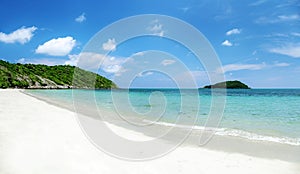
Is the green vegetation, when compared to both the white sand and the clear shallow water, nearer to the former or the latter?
the clear shallow water

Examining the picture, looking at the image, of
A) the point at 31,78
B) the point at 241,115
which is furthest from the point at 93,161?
the point at 31,78

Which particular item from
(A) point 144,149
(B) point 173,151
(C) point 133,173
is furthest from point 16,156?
(B) point 173,151

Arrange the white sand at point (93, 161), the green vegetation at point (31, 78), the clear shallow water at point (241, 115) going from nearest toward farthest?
the white sand at point (93, 161)
the clear shallow water at point (241, 115)
the green vegetation at point (31, 78)

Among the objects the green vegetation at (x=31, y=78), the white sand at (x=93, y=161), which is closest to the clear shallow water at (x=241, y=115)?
the white sand at (x=93, y=161)

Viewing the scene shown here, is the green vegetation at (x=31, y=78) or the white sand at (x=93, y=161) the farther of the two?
the green vegetation at (x=31, y=78)

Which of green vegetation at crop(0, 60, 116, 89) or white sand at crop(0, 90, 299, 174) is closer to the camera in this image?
white sand at crop(0, 90, 299, 174)

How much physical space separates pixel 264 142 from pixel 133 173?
19.2 feet

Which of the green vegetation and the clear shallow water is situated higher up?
the green vegetation

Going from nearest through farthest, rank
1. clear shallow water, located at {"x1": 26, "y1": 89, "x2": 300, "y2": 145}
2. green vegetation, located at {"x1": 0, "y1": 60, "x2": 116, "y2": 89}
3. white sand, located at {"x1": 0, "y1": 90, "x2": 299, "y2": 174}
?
white sand, located at {"x1": 0, "y1": 90, "x2": 299, "y2": 174}
clear shallow water, located at {"x1": 26, "y1": 89, "x2": 300, "y2": 145}
green vegetation, located at {"x1": 0, "y1": 60, "x2": 116, "y2": 89}

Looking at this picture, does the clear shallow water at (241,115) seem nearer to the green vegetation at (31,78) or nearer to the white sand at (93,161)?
the white sand at (93,161)

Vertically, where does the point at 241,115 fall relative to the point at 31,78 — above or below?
below

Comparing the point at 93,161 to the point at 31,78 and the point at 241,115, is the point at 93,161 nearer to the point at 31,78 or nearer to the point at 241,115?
the point at 241,115

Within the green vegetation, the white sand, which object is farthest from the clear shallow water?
the green vegetation

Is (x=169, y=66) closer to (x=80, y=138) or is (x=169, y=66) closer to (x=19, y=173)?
(x=80, y=138)
